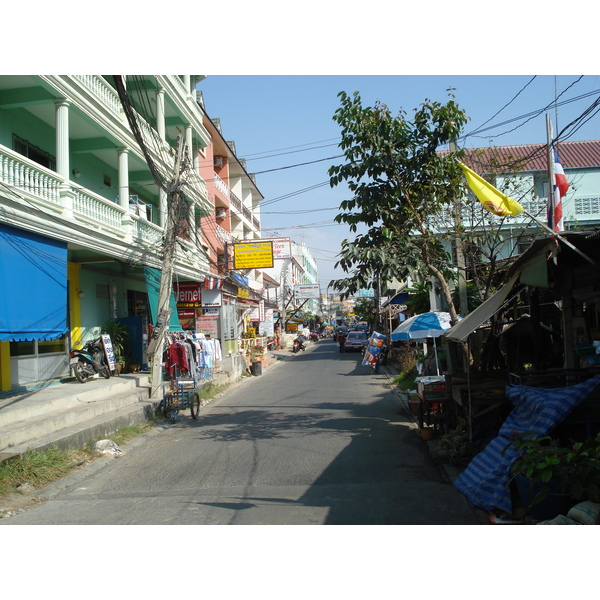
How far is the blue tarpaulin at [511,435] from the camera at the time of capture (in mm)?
5438

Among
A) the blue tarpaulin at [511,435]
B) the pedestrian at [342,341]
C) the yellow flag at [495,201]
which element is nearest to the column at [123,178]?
the yellow flag at [495,201]

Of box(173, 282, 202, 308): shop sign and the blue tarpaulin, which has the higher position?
box(173, 282, 202, 308): shop sign

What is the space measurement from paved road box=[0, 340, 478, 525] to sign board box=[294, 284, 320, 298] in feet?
145

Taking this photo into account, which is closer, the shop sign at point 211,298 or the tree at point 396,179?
the tree at point 396,179

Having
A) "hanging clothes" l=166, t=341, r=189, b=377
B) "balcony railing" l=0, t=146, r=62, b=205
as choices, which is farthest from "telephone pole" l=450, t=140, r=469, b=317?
"balcony railing" l=0, t=146, r=62, b=205

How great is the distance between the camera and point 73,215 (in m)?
12.1

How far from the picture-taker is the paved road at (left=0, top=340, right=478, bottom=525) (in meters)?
5.81

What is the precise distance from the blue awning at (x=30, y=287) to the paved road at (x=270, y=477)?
9.05ft

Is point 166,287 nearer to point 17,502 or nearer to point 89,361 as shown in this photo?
point 89,361

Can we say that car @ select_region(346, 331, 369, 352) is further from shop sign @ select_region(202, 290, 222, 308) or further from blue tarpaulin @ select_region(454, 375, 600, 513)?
blue tarpaulin @ select_region(454, 375, 600, 513)

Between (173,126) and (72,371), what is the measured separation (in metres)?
11.3

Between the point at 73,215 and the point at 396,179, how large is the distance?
7373mm

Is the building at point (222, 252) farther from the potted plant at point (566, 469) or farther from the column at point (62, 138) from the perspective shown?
the potted plant at point (566, 469)

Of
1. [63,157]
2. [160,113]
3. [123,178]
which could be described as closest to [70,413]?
[63,157]
